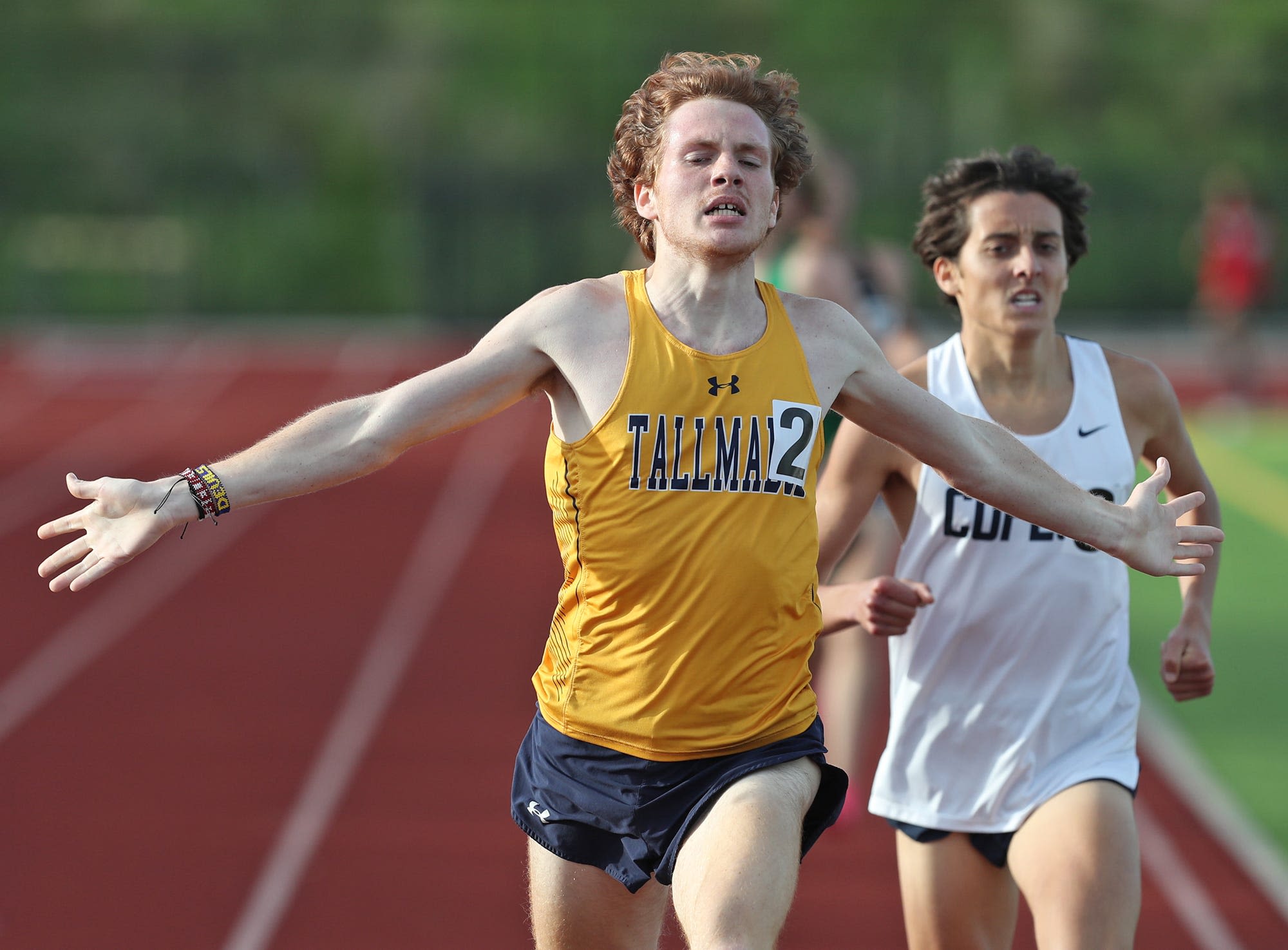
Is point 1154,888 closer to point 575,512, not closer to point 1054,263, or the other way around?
point 1054,263

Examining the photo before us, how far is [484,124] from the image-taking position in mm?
34312

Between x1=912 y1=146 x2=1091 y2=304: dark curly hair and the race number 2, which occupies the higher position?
x1=912 y1=146 x2=1091 y2=304: dark curly hair

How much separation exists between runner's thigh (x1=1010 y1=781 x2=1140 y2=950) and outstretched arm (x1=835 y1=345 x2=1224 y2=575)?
521mm

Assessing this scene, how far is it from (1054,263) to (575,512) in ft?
4.01

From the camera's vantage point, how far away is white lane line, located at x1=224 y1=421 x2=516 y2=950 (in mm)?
6148

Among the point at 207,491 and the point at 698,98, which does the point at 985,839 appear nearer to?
the point at 698,98

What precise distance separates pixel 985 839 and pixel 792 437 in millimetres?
1109

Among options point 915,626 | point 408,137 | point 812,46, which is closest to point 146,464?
point 915,626

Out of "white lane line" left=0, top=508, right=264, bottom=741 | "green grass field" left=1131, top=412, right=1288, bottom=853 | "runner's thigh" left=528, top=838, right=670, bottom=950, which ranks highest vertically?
"runner's thigh" left=528, top=838, right=670, bottom=950

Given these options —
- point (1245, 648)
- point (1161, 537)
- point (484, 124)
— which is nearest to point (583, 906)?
point (1161, 537)

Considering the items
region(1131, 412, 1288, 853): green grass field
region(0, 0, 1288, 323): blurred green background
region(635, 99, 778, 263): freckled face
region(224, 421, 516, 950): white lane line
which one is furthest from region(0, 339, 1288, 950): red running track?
region(0, 0, 1288, 323): blurred green background

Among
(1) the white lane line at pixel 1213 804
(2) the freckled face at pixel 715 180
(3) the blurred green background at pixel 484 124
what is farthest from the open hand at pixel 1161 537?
(3) the blurred green background at pixel 484 124

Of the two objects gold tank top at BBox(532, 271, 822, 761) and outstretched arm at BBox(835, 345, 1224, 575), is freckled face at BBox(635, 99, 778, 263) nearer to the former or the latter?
gold tank top at BBox(532, 271, 822, 761)

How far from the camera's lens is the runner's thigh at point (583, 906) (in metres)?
3.08
